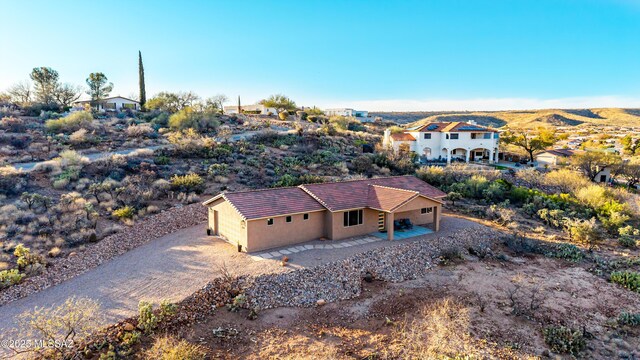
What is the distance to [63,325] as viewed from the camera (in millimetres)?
10172

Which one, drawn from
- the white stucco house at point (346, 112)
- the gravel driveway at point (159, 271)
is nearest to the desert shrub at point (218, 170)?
the gravel driveway at point (159, 271)

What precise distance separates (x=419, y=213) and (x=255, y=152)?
18.7 m

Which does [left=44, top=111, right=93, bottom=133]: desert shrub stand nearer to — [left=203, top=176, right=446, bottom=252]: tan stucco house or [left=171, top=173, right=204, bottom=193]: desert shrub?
[left=171, top=173, right=204, bottom=193]: desert shrub

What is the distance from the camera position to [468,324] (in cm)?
1194

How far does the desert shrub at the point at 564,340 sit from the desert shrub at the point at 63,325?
13.4 metres

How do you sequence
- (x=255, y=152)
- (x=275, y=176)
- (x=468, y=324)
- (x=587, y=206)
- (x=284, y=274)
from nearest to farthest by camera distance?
(x=468, y=324) < (x=284, y=274) < (x=587, y=206) < (x=275, y=176) < (x=255, y=152)

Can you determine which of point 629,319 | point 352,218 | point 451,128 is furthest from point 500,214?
point 451,128

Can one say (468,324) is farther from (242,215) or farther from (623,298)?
(242,215)

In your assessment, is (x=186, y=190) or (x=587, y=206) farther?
(x=587, y=206)

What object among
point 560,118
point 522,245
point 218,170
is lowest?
point 522,245

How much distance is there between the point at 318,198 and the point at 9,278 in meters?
12.3

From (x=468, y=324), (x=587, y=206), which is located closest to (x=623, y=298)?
(x=468, y=324)

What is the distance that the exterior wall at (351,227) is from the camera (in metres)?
18.1

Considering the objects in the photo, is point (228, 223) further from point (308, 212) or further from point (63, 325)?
point (63, 325)
